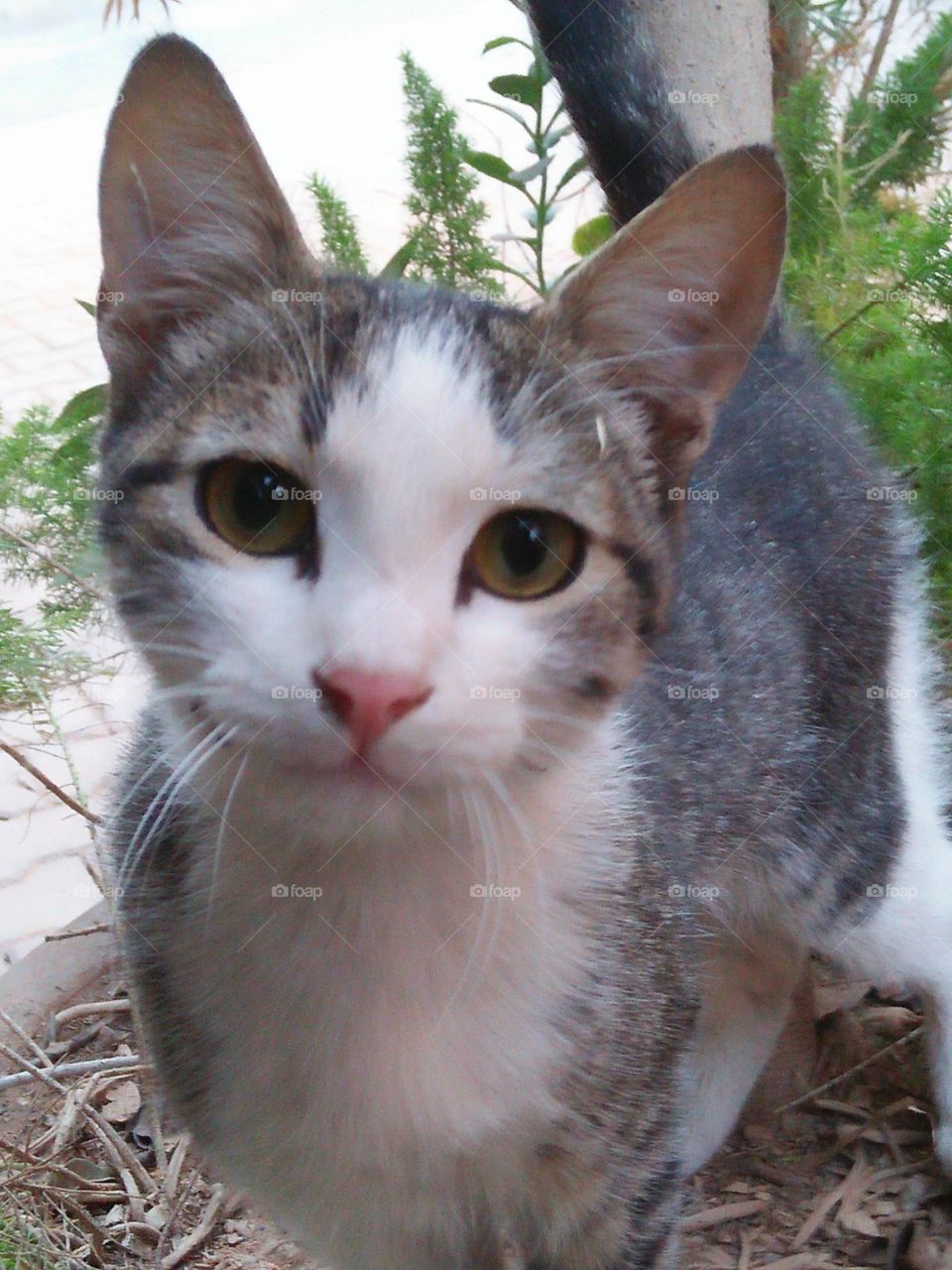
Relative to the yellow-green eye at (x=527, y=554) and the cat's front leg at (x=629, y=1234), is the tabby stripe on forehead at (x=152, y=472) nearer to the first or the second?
the yellow-green eye at (x=527, y=554)

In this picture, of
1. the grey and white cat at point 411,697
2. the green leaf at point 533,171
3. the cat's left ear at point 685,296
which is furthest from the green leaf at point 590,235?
the cat's left ear at point 685,296

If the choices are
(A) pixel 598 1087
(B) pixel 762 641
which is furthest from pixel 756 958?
(A) pixel 598 1087

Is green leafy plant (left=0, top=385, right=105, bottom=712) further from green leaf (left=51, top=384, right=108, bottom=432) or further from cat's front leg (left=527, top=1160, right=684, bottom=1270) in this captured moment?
cat's front leg (left=527, top=1160, right=684, bottom=1270)

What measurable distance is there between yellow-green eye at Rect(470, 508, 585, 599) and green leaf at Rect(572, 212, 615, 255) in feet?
2.79

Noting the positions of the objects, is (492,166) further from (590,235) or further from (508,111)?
(590,235)

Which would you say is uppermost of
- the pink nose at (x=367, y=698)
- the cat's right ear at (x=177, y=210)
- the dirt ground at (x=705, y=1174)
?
the cat's right ear at (x=177, y=210)

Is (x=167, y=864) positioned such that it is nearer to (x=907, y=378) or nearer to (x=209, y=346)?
(x=209, y=346)

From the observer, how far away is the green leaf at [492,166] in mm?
1318

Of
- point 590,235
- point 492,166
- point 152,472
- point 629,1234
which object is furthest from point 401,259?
point 629,1234

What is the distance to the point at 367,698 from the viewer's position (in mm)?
580

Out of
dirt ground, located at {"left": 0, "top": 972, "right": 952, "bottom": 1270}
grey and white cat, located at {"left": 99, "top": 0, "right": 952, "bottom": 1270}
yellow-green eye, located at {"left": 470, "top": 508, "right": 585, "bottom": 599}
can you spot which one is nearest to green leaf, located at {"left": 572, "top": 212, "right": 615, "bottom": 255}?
grey and white cat, located at {"left": 99, "top": 0, "right": 952, "bottom": 1270}

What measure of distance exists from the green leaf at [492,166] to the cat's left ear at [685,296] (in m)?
0.62

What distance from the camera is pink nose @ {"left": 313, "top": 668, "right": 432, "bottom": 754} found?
579mm

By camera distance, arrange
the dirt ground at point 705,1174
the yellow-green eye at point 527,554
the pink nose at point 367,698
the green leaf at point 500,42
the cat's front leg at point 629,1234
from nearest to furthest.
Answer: the pink nose at point 367,698
the yellow-green eye at point 527,554
the cat's front leg at point 629,1234
the dirt ground at point 705,1174
the green leaf at point 500,42
